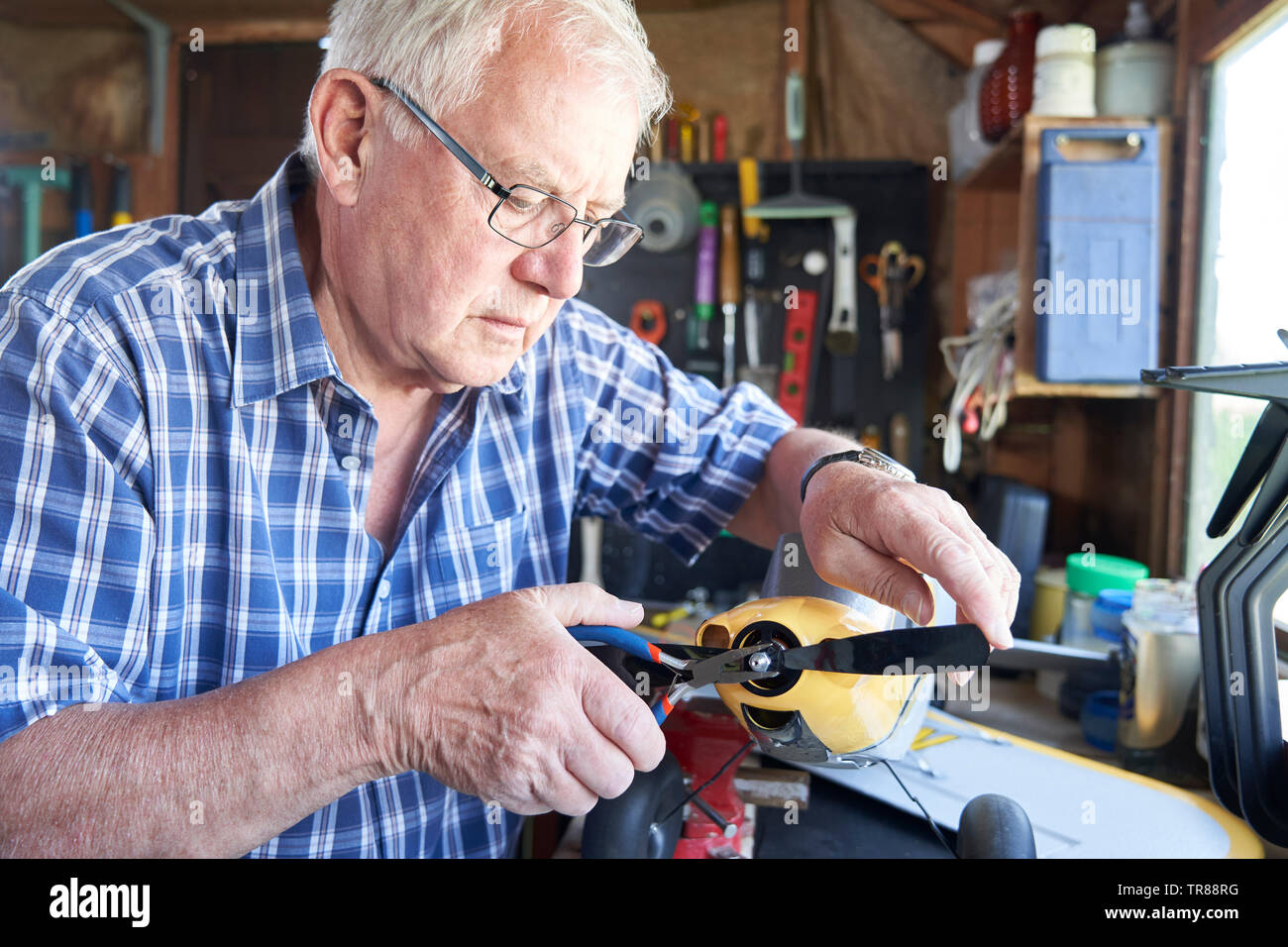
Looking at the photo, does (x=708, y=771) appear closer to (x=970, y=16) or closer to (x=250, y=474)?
(x=250, y=474)

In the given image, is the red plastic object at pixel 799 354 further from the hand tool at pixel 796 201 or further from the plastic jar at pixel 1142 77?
the plastic jar at pixel 1142 77

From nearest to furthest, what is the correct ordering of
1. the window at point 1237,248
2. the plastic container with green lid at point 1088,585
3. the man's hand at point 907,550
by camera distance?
the man's hand at point 907,550
the window at point 1237,248
the plastic container with green lid at point 1088,585

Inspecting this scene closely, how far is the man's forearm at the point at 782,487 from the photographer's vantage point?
995 mm

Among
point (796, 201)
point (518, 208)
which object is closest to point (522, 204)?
point (518, 208)

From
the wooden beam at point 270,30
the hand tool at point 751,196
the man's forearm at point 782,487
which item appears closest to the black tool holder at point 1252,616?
the man's forearm at point 782,487

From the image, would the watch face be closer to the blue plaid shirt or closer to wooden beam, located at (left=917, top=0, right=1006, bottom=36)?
the blue plaid shirt

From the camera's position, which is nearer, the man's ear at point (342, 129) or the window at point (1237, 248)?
the man's ear at point (342, 129)

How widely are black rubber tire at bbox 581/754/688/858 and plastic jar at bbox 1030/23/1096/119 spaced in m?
1.28

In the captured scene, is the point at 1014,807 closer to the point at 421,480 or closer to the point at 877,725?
the point at 877,725

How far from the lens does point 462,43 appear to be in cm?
70

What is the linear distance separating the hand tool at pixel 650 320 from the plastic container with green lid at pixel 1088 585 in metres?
1.20

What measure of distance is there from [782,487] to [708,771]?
0.32 meters
